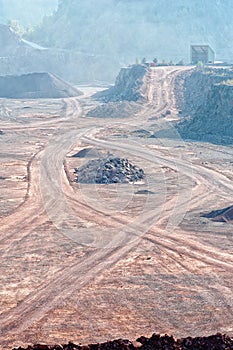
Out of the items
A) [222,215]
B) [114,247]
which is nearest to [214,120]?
[222,215]

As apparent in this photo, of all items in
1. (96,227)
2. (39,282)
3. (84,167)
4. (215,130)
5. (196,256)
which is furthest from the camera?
(215,130)

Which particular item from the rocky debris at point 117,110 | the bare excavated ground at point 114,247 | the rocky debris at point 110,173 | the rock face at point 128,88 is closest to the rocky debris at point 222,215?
the bare excavated ground at point 114,247

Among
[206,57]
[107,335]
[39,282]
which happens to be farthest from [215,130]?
[206,57]

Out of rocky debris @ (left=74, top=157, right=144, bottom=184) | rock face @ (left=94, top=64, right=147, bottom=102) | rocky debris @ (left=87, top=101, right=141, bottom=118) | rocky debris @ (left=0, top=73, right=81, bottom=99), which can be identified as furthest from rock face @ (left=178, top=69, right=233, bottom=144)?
rocky debris @ (left=0, top=73, right=81, bottom=99)

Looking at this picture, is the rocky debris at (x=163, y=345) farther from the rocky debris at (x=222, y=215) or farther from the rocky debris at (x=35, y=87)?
the rocky debris at (x=35, y=87)

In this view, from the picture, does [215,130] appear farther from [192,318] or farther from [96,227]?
[192,318]

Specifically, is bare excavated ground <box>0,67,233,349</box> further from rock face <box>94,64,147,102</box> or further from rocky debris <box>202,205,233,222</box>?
rock face <box>94,64,147,102</box>
